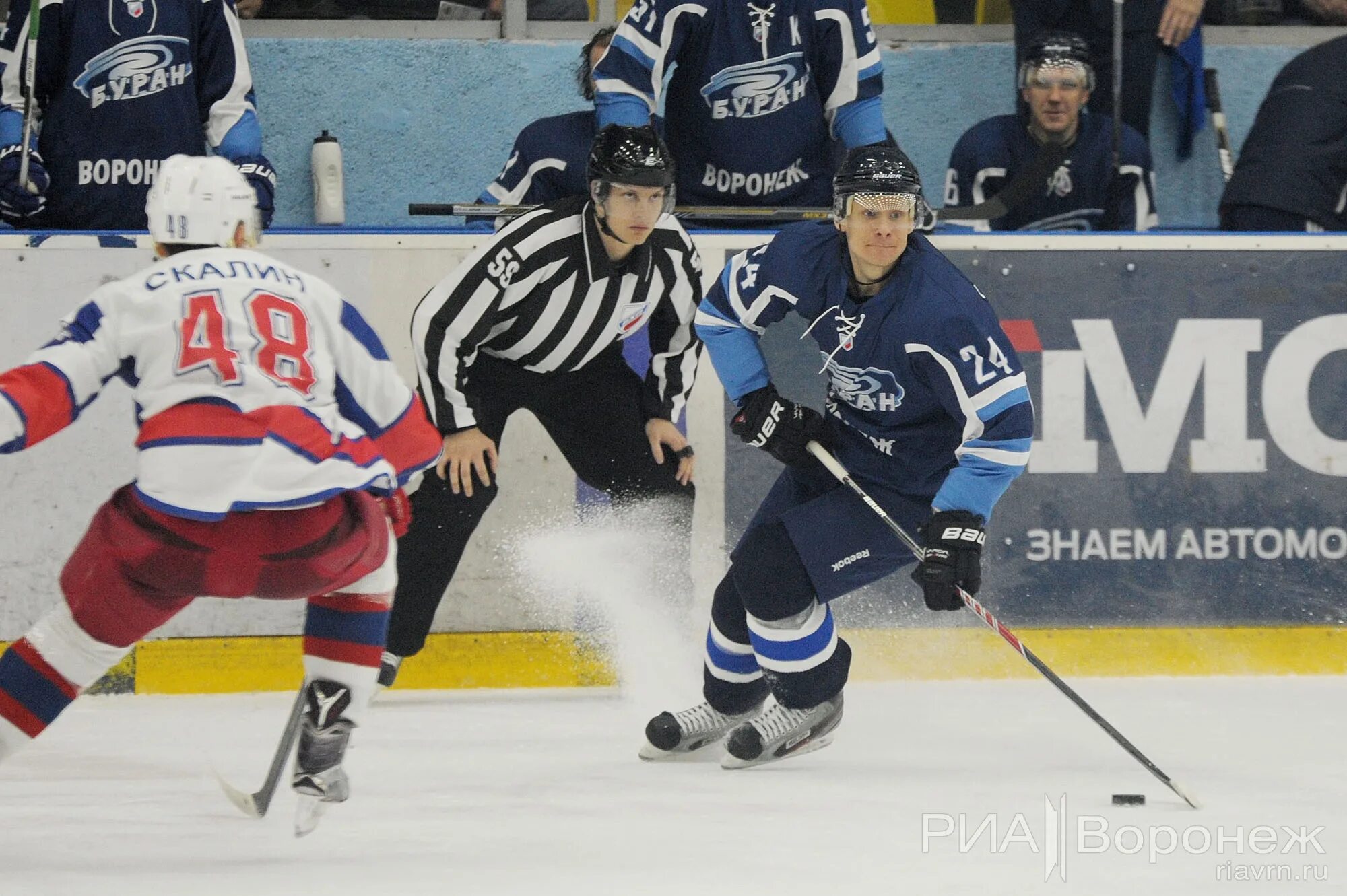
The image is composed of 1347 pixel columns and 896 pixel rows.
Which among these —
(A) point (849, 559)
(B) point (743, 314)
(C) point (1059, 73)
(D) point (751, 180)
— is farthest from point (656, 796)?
(C) point (1059, 73)

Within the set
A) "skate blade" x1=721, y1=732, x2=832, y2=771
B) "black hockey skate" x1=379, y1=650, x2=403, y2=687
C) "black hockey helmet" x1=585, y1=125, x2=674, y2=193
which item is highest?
"black hockey helmet" x1=585, y1=125, x2=674, y2=193

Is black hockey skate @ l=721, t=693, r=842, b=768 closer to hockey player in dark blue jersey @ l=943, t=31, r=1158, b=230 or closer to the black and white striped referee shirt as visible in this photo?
the black and white striped referee shirt

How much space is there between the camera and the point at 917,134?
209 inches

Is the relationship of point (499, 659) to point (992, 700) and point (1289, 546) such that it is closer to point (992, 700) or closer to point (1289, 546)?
point (992, 700)

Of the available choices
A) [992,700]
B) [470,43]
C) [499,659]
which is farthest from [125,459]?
[992,700]

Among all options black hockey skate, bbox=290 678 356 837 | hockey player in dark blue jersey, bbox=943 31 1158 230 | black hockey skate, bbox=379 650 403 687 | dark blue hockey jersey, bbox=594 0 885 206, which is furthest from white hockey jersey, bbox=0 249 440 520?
hockey player in dark blue jersey, bbox=943 31 1158 230

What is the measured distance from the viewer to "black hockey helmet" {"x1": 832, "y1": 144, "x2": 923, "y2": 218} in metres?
3.15

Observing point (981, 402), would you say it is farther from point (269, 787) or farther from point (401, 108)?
point (401, 108)

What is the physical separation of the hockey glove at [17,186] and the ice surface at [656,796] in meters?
1.15

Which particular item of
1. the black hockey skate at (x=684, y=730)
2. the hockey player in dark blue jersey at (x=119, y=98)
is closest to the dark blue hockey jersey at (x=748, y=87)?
the hockey player in dark blue jersey at (x=119, y=98)

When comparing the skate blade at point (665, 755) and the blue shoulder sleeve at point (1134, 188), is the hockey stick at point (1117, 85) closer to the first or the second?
the blue shoulder sleeve at point (1134, 188)

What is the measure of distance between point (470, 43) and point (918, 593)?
6.75ft

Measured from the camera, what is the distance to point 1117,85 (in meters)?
4.82

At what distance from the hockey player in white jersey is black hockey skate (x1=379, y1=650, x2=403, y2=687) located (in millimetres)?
1229
